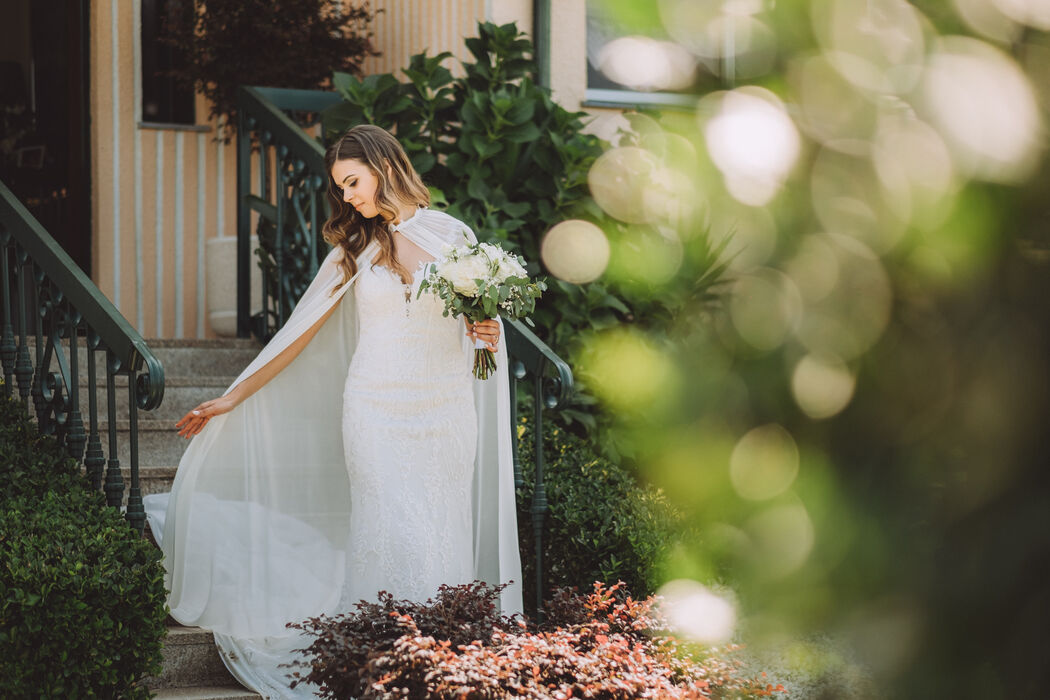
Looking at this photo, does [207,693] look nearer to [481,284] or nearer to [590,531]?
[590,531]

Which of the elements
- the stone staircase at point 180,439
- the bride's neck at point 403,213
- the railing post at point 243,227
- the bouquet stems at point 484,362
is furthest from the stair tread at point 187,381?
the bouquet stems at point 484,362

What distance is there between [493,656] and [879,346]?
8.84ft

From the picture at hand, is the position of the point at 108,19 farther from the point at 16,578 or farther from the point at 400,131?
the point at 16,578

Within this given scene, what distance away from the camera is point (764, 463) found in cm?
59

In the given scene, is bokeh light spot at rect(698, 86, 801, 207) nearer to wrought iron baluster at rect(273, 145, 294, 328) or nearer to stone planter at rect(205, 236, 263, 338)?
wrought iron baluster at rect(273, 145, 294, 328)

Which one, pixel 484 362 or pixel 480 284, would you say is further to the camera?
pixel 484 362

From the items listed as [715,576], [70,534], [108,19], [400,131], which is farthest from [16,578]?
[108,19]

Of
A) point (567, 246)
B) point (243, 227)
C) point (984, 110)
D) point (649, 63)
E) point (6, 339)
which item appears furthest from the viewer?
point (243, 227)

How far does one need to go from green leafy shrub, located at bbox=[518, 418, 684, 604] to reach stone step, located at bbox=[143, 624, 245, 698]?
3.90 ft

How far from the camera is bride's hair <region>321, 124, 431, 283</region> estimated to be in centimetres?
392

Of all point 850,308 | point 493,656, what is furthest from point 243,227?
point 850,308

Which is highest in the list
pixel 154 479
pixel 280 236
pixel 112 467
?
pixel 280 236

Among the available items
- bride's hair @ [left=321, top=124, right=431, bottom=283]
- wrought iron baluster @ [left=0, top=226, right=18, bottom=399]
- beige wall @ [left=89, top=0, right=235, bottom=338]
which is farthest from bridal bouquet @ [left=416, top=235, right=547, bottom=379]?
beige wall @ [left=89, top=0, right=235, bottom=338]

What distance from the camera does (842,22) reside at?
0.56m
